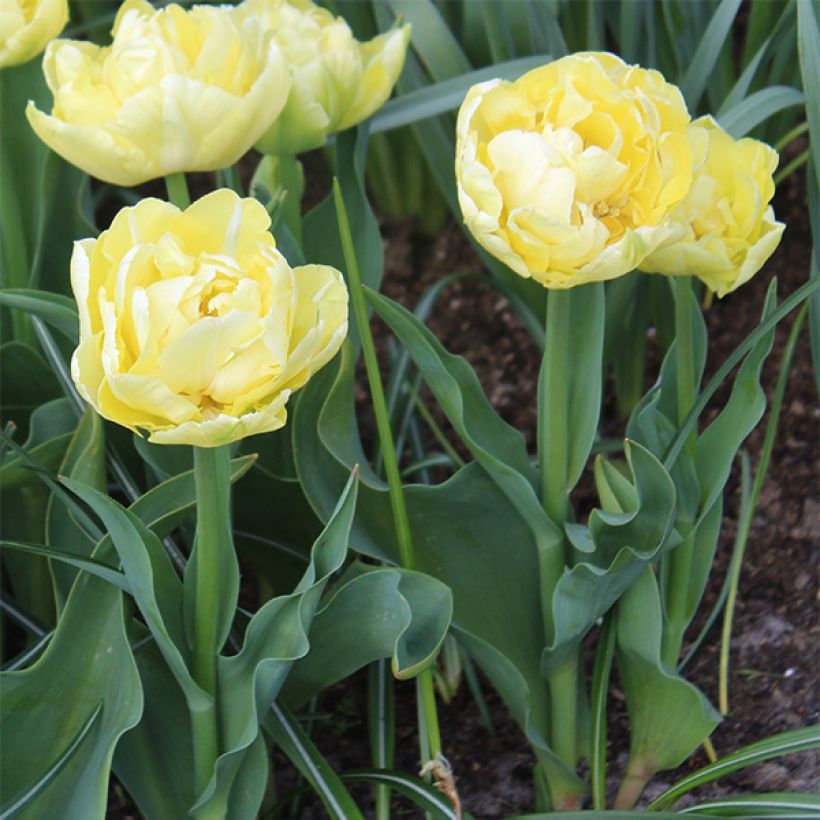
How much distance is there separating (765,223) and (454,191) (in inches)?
20.3

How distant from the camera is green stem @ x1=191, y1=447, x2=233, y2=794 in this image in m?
0.68

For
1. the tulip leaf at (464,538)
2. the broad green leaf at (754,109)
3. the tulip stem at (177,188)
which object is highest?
the tulip stem at (177,188)

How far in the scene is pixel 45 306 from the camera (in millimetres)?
790

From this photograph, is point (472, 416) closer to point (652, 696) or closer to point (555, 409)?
point (555, 409)

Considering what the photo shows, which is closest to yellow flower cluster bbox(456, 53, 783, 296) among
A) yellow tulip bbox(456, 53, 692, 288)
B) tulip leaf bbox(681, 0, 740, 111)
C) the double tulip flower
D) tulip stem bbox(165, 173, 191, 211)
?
yellow tulip bbox(456, 53, 692, 288)

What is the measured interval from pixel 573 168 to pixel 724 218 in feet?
0.50

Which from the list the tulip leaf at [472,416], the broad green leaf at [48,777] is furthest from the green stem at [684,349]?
the broad green leaf at [48,777]

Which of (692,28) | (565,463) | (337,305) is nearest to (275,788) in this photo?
(565,463)

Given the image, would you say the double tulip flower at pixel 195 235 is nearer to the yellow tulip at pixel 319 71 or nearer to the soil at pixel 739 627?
the yellow tulip at pixel 319 71

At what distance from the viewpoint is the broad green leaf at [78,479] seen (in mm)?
849

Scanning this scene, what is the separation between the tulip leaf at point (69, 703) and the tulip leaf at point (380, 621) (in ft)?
0.45

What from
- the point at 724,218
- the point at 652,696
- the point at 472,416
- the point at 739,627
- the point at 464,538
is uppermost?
the point at 724,218

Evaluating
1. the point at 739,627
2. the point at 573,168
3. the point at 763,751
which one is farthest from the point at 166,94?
the point at 739,627

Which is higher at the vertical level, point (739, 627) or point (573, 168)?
point (573, 168)
